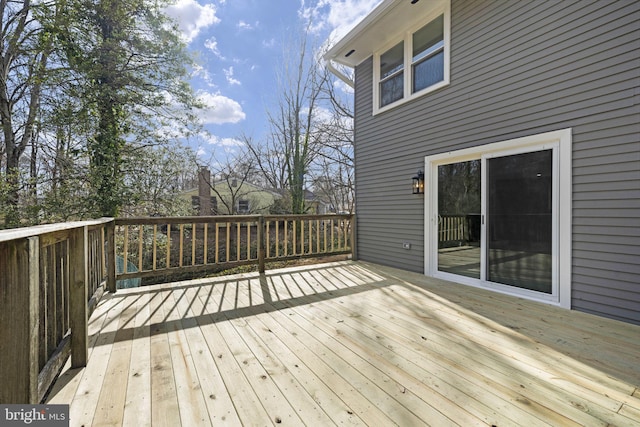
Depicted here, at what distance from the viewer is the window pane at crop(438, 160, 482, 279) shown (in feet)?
12.6

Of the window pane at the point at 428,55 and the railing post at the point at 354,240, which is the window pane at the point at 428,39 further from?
the railing post at the point at 354,240

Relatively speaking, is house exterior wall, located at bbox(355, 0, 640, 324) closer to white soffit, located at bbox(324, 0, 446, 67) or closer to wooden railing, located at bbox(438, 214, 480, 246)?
wooden railing, located at bbox(438, 214, 480, 246)

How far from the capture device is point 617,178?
2639mm

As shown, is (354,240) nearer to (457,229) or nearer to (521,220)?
(457,229)

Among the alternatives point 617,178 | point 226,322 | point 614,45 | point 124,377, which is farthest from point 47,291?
point 614,45

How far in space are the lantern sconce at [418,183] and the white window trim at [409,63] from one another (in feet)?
4.20

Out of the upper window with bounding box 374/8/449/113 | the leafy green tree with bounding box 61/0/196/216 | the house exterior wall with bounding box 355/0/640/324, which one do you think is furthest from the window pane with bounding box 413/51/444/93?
the leafy green tree with bounding box 61/0/196/216

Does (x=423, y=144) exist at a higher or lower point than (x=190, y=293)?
higher

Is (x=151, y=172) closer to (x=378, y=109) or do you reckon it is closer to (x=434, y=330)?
(x=378, y=109)

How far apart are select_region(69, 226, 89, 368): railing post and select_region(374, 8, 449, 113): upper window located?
15.3 ft

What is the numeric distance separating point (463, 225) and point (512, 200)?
74cm

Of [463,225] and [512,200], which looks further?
[463,225]
